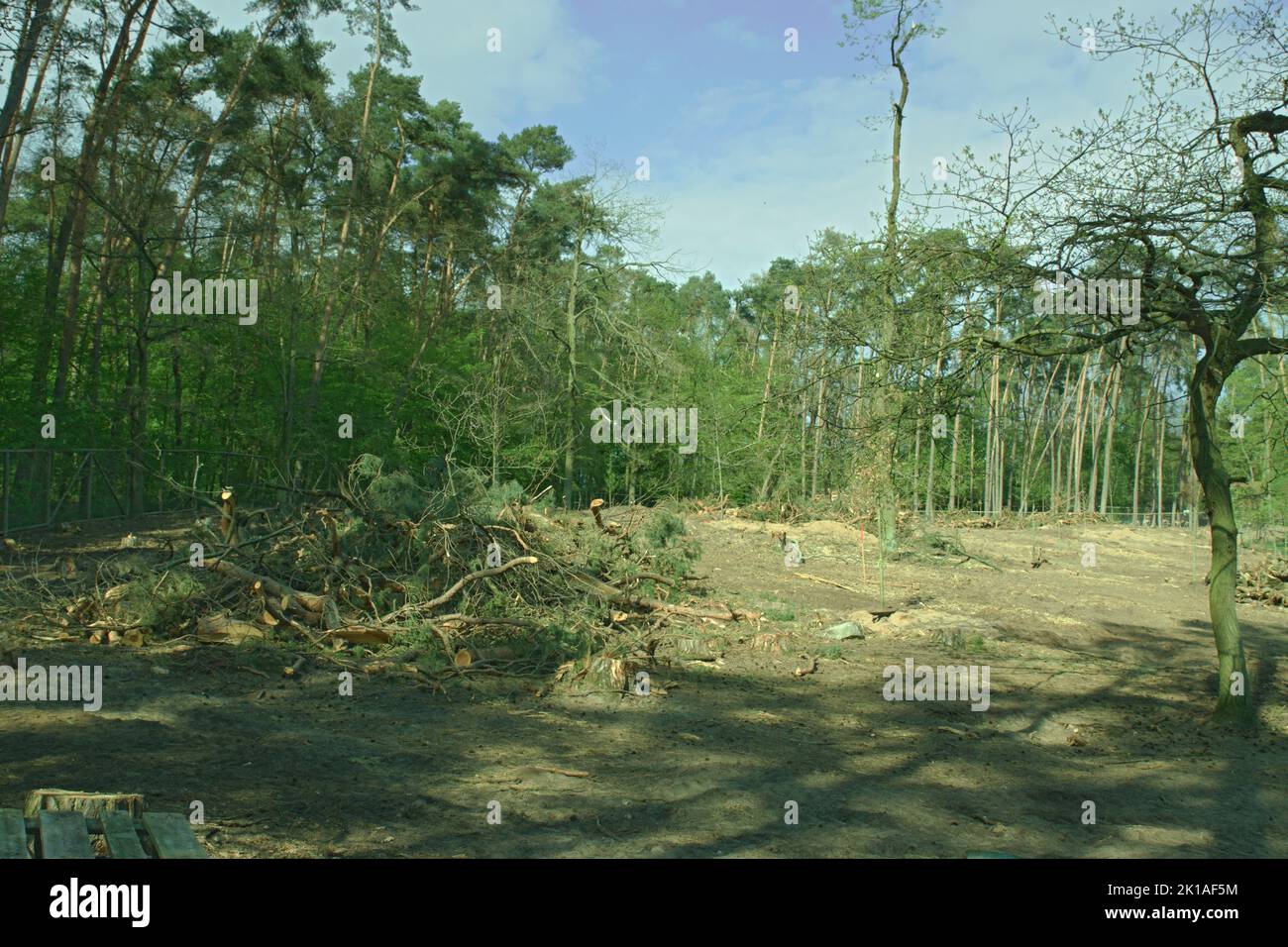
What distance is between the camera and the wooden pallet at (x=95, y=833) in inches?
153

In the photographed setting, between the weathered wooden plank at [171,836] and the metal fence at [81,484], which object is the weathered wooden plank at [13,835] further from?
the metal fence at [81,484]

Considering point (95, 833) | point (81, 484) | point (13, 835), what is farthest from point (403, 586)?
point (81, 484)

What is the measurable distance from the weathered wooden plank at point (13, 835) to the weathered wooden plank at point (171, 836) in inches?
18.6

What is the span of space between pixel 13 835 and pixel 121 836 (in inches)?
16.3

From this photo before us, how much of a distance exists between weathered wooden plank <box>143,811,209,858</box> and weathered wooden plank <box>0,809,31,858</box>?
0.47 m

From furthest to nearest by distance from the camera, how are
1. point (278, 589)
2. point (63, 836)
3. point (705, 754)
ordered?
point (278, 589), point (705, 754), point (63, 836)

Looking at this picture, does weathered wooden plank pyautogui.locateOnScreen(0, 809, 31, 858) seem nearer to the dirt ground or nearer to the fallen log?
the dirt ground

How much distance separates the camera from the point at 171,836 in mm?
4168

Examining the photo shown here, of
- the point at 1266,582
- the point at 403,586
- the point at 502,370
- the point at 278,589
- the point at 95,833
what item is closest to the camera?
the point at 95,833

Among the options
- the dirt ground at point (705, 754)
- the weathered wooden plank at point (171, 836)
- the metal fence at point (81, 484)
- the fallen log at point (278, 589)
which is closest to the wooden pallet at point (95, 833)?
the weathered wooden plank at point (171, 836)

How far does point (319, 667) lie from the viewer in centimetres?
899

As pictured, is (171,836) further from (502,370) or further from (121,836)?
(502,370)
